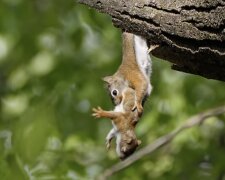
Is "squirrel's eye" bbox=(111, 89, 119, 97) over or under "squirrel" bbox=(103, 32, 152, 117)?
under

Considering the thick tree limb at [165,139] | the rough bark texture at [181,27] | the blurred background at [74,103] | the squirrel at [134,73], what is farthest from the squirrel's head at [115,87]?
the thick tree limb at [165,139]

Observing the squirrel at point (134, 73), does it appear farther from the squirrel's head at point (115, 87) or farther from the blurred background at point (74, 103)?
the blurred background at point (74, 103)

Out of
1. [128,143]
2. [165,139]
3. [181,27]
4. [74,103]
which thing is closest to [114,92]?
[128,143]

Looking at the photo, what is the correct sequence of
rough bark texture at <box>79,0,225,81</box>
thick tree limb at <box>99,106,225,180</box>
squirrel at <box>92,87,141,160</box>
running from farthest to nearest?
thick tree limb at <box>99,106,225,180</box>, squirrel at <box>92,87,141,160</box>, rough bark texture at <box>79,0,225,81</box>

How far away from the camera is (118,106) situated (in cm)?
183

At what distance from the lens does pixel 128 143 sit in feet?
6.12

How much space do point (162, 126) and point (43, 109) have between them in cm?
90

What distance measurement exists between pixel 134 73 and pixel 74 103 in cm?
232

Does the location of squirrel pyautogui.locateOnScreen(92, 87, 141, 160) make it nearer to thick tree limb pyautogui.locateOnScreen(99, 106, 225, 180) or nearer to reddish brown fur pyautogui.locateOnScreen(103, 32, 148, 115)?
reddish brown fur pyautogui.locateOnScreen(103, 32, 148, 115)

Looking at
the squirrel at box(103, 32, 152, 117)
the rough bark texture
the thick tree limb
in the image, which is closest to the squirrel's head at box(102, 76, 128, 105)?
the squirrel at box(103, 32, 152, 117)

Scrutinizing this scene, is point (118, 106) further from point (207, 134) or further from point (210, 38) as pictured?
point (207, 134)

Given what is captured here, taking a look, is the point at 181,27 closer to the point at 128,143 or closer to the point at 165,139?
the point at 128,143

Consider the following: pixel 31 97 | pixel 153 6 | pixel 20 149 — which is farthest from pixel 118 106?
pixel 31 97

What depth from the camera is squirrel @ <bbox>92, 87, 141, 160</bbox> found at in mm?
1791
